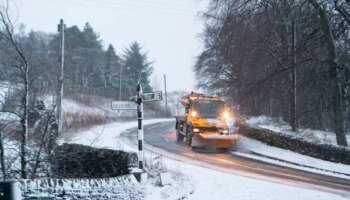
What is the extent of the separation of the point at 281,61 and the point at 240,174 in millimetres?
11978

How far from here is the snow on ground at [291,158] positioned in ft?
61.7

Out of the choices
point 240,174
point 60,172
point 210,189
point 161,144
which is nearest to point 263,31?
point 161,144

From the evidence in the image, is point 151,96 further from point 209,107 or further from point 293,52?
point 293,52

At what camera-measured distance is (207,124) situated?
24688 mm

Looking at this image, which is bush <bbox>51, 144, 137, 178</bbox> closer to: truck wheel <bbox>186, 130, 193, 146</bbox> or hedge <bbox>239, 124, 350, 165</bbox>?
hedge <bbox>239, 124, 350, 165</bbox>

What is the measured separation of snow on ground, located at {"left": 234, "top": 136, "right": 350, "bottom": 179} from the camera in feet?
61.7

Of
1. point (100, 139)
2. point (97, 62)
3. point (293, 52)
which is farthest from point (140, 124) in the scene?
point (97, 62)

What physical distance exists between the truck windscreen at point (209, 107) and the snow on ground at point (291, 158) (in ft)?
7.73

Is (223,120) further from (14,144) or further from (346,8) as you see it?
(14,144)

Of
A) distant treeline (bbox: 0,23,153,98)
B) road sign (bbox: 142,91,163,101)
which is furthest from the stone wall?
distant treeline (bbox: 0,23,153,98)

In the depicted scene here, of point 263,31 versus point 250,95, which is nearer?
point 263,31

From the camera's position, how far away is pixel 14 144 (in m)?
9.91

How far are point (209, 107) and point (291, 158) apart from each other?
5661 mm

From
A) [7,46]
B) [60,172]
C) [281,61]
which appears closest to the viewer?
[7,46]
